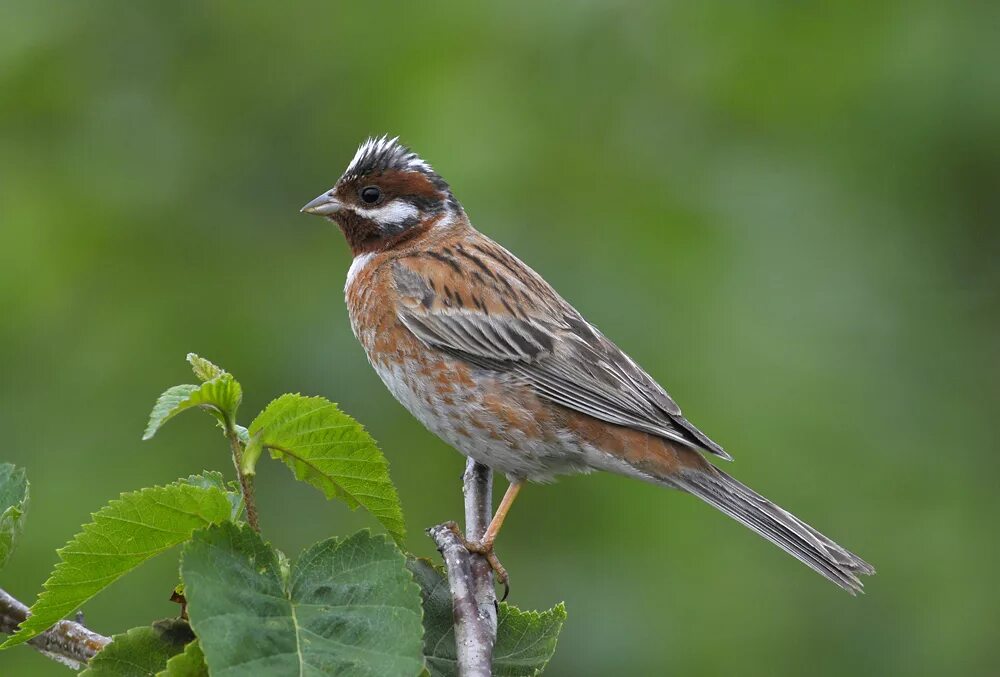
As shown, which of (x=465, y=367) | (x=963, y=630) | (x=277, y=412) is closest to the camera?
(x=277, y=412)

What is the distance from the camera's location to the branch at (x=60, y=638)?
2809 millimetres

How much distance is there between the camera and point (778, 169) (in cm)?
628

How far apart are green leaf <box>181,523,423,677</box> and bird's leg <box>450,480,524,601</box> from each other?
1.37 metres

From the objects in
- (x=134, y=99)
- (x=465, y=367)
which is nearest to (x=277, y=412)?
(x=465, y=367)

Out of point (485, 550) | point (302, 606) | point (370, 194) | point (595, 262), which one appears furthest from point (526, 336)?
point (302, 606)

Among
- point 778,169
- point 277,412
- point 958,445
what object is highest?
point 778,169

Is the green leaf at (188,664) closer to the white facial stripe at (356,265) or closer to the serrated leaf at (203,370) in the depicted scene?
the serrated leaf at (203,370)

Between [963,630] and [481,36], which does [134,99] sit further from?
[963,630]

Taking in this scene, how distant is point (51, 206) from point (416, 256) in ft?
5.38

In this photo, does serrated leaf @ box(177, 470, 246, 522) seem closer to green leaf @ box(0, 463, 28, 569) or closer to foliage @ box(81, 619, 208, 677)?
foliage @ box(81, 619, 208, 677)

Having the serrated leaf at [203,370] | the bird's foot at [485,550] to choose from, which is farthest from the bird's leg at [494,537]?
the serrated leaf at [203,370]

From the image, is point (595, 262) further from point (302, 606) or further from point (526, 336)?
point (302, 606)

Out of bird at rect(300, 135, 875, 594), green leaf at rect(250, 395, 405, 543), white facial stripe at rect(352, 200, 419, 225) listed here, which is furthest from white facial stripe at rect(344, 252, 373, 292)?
green leaf at rect(250, 395, 405, 543)

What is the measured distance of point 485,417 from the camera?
16.9 ft
